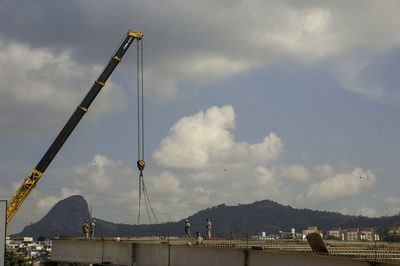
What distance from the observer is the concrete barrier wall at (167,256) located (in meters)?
27.4

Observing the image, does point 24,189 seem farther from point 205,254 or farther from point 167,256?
point 205,254

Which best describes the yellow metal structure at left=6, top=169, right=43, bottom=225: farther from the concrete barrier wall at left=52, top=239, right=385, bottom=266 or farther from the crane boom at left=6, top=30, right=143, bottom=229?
the concrete barrier wall at left=52, top=239, right=385, bottom=266

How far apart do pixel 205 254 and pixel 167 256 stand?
3.93 m

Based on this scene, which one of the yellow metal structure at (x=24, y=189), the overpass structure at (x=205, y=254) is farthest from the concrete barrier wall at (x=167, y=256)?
the yellow metal structure at (x=24, y=189)

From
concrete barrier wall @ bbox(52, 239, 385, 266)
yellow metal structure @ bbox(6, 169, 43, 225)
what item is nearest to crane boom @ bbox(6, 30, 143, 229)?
yellow metal structure @ bbox(6, 169, 43, 225)

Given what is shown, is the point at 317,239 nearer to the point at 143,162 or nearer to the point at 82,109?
A: the point at 143,162

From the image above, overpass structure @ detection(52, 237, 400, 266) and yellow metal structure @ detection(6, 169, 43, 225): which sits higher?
yellow metal structure @ detection(6, 169, 43, 225)

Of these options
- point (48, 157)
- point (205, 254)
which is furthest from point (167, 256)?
point (48, 157)

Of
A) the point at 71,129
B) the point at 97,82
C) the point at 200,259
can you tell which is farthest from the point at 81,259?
the point at 97,82

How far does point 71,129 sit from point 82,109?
105 inches

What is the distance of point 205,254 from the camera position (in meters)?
32.7

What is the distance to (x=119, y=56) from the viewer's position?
58781mm

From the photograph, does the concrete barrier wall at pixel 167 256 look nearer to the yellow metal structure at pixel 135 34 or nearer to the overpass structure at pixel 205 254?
the overpass structure at pixel 205 254

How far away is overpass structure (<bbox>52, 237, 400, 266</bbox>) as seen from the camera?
88.2 ft
